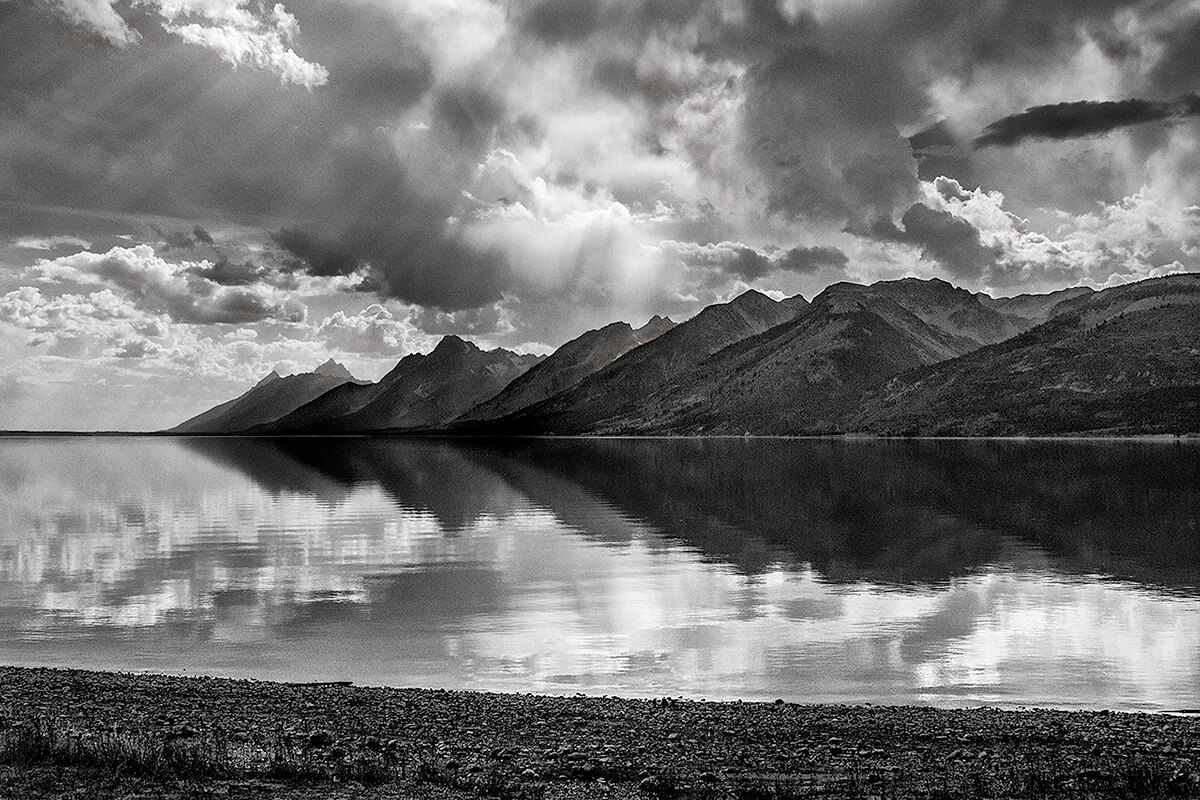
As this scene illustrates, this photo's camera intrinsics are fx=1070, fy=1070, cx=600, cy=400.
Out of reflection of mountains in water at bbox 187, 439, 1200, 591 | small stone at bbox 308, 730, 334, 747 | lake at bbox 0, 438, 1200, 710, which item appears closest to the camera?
small stone at bbox 308, 730, 334, 747

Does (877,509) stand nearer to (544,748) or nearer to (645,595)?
(645,595)

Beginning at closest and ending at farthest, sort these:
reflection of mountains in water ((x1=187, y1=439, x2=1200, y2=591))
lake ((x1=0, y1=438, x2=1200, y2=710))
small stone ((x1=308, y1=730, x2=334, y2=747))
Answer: small stone ((x1=308, y1=730, x2=334, y2=747))
lake ((x1=0, y1=438, x2=1200, y2=710))
reflection of mountains in water ((x1=187, y1=439, x2=1200, y2=591))

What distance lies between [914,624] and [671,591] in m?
12.6

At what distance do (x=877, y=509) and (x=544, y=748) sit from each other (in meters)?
79.4

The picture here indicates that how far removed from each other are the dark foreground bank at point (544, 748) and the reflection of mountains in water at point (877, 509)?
30.5 metres

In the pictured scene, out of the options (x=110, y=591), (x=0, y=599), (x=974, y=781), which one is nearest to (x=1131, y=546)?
(x=974, y=781)

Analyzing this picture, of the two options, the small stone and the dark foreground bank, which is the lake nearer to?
the dark foreground bank

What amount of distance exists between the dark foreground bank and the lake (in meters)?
4.82

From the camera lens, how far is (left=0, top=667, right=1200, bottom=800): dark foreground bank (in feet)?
62.3

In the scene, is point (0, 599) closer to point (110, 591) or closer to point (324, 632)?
point (110, 591)

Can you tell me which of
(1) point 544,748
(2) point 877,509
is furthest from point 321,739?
(2) point 877,509

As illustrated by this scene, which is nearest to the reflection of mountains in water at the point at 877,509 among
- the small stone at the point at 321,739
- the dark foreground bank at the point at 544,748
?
the dark foreground bank at the point at 544,748

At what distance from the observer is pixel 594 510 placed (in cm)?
10044

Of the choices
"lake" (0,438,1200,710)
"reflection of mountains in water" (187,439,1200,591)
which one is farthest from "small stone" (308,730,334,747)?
"reflection of mountains in water" (187,439,1200,591)
